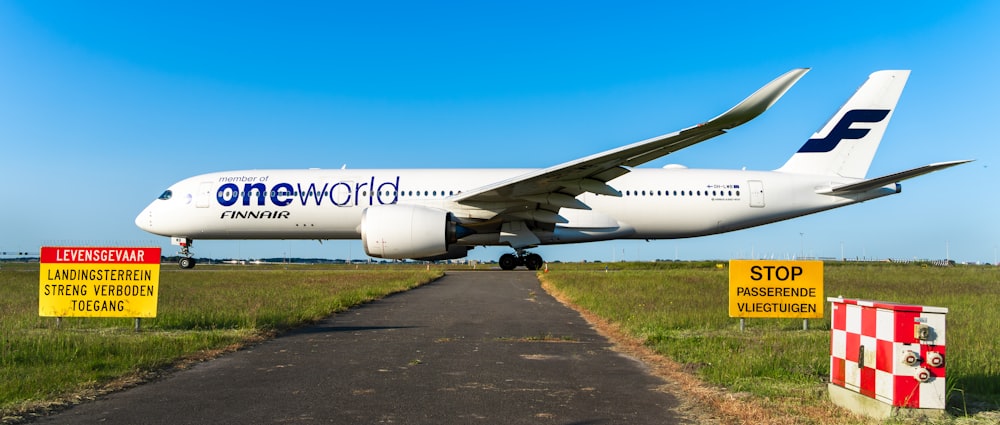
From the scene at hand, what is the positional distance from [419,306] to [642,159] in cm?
562

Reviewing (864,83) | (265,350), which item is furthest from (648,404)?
(864,83)

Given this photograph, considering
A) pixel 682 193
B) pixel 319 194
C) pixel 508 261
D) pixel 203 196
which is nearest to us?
pixel 319 194

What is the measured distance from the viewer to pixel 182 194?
25.8 metres

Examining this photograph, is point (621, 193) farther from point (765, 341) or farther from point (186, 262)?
point (186, 262)

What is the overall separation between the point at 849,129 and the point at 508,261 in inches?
555

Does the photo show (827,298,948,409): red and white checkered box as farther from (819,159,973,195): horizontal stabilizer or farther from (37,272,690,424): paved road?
(819,159,973,195): horizontal stabilizer

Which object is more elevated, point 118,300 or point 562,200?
point 562,200

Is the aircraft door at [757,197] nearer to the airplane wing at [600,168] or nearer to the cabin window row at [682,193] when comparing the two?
the cabin window row at [682,193]

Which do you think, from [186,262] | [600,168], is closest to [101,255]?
[600,168]

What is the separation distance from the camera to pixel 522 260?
27609mm

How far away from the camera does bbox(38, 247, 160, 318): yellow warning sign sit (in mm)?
8969

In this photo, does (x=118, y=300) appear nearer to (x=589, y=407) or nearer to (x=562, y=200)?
(x=589, y=407)

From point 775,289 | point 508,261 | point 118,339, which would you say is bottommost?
point 118,339

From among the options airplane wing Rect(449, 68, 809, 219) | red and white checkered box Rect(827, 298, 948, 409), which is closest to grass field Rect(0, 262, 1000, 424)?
red and white checkered box Rect(827, 298, 948, 409)
